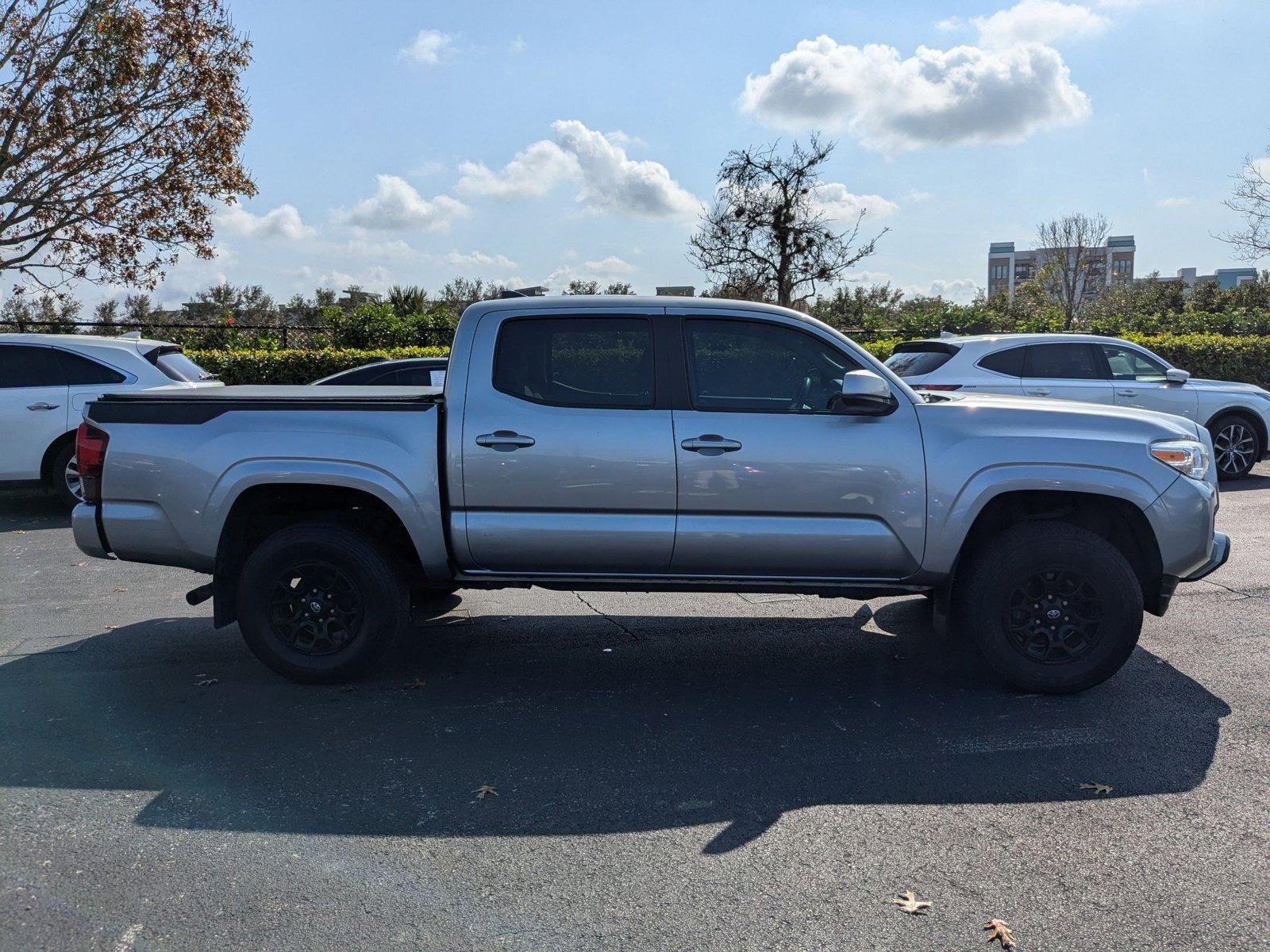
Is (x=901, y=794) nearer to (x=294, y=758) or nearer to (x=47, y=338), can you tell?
(x=294, y=758)

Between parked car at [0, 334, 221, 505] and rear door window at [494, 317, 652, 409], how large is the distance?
627 centimetres

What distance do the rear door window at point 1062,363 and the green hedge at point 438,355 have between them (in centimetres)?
599

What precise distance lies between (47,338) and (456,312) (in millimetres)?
13075

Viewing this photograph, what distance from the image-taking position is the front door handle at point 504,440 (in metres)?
5.18

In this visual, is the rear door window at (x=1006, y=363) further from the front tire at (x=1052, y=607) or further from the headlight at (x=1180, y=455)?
the front tire at (x=1052, y=607)

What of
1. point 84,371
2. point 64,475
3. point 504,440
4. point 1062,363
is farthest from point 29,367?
point 1062,363

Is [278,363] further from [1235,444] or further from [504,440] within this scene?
[1235,444]

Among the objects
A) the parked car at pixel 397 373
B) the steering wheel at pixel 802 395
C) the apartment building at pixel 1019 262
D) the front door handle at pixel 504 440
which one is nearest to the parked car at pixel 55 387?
the parked car at pixel 397 373

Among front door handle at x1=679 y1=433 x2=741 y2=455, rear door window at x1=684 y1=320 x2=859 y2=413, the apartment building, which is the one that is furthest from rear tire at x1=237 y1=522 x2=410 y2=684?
the apartment building

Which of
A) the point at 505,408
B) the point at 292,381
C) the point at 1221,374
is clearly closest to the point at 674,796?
the point at 505,408

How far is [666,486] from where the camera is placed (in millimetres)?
5156

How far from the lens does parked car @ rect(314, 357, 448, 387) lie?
438 inches

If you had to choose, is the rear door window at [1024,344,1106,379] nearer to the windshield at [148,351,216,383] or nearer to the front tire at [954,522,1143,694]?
the front tire at [954,522,1143,694]

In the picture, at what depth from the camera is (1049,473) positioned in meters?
5.15
